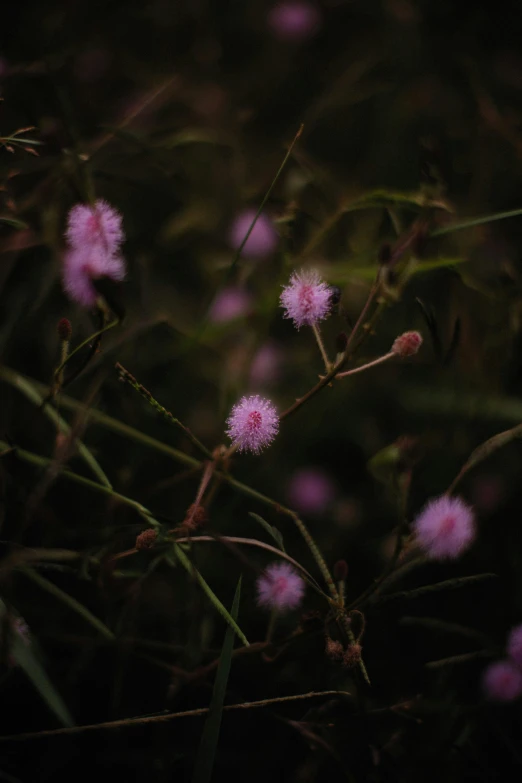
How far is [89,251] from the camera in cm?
56

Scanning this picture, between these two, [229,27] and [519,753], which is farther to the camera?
[229,27]

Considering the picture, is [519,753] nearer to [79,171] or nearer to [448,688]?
[448,688]

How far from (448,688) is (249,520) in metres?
0.33

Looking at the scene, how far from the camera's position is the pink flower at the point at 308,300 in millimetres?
573

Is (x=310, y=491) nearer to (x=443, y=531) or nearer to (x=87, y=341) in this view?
(x=443, y=531)

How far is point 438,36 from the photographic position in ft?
4.32

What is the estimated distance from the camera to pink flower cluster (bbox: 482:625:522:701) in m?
0.66

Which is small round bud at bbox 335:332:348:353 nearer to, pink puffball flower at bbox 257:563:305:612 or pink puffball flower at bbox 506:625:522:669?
pink puffball flower at bbox 257:563:305:612

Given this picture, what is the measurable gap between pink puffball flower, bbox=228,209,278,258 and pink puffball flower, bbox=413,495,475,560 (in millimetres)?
566

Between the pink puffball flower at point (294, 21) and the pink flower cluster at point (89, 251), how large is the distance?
103cm

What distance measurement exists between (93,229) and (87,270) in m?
0.05

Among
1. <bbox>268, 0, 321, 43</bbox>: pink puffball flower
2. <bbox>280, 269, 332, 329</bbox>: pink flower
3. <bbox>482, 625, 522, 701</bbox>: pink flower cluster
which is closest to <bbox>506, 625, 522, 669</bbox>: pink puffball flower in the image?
<bbox>482, 625, 522, 701</bbox>: pink flower cluster

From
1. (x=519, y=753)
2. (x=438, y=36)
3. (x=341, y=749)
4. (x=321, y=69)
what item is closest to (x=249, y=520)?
(x=341, y=749)

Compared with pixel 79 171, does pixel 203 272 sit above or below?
below
